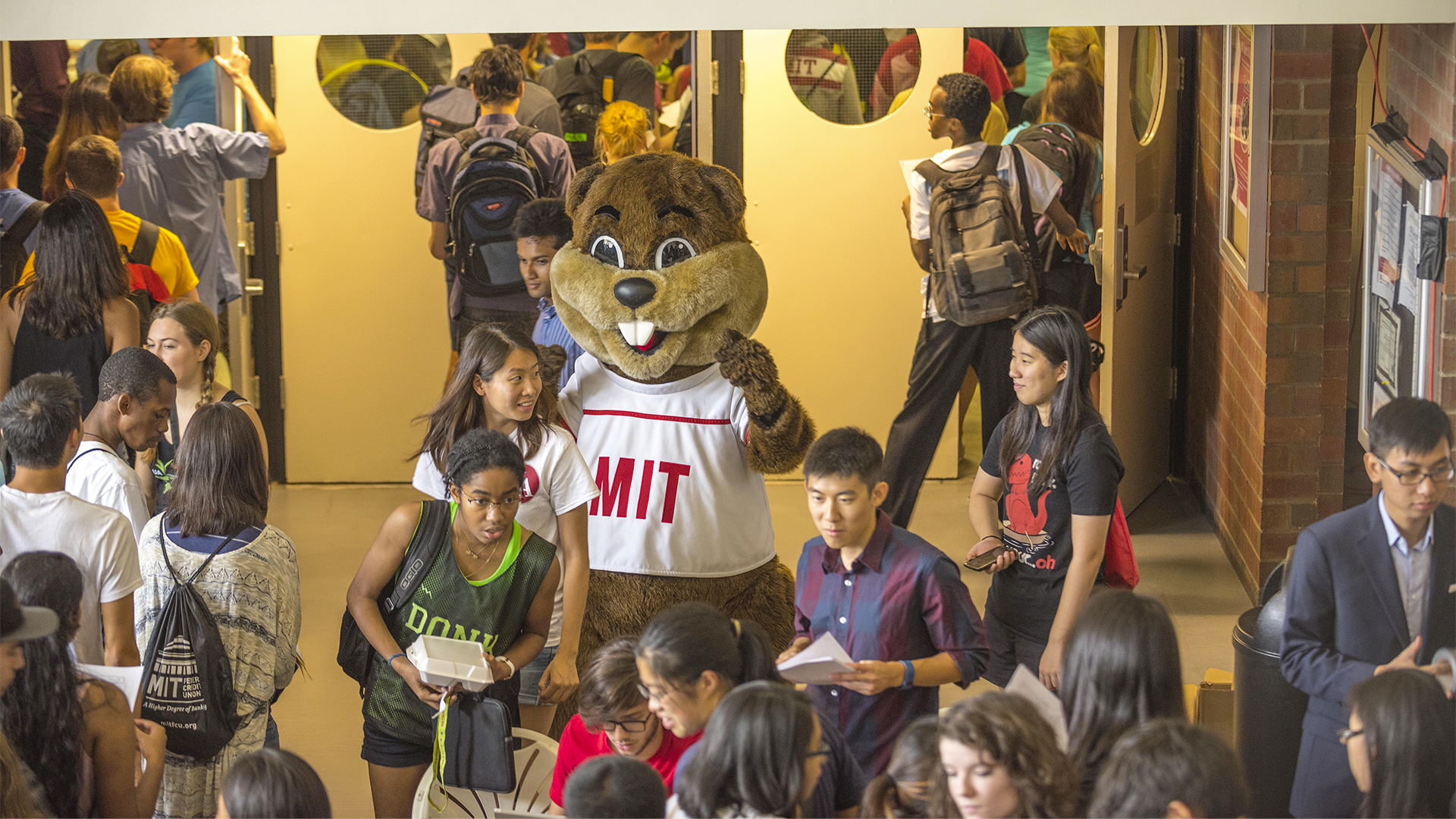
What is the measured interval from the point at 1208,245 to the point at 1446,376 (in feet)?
9.96

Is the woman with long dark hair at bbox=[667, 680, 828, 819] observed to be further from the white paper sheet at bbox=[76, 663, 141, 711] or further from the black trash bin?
the black trash bin

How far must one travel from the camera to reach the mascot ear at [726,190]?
3.88 metres

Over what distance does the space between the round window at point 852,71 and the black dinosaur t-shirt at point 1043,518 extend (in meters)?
3.12

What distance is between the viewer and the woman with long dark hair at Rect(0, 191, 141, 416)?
4090 mm

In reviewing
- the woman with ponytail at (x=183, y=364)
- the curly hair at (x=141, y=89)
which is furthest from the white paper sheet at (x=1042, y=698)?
the curly hair at (x=141, y=89)

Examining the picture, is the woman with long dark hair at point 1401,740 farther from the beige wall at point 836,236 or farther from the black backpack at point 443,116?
the black backpack at point 443,116

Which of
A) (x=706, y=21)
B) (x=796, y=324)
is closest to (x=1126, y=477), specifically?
(x=796, y=324)

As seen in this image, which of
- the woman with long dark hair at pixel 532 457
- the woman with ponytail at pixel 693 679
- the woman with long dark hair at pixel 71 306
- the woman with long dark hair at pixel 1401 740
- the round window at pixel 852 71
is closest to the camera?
the woman with long dark hair at pixel 1401 740

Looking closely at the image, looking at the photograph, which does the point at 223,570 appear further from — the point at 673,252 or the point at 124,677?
the point at 673,252

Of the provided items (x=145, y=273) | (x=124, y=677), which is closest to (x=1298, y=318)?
(x=145, y=273)

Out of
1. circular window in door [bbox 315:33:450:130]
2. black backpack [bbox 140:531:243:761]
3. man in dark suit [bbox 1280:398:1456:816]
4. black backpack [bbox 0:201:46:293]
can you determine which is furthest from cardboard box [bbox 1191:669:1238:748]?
circular window in door [bbox 315:33:450:130]

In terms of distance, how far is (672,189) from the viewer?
385cm

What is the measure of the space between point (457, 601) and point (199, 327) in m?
1.19

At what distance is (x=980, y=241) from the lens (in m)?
5.39
